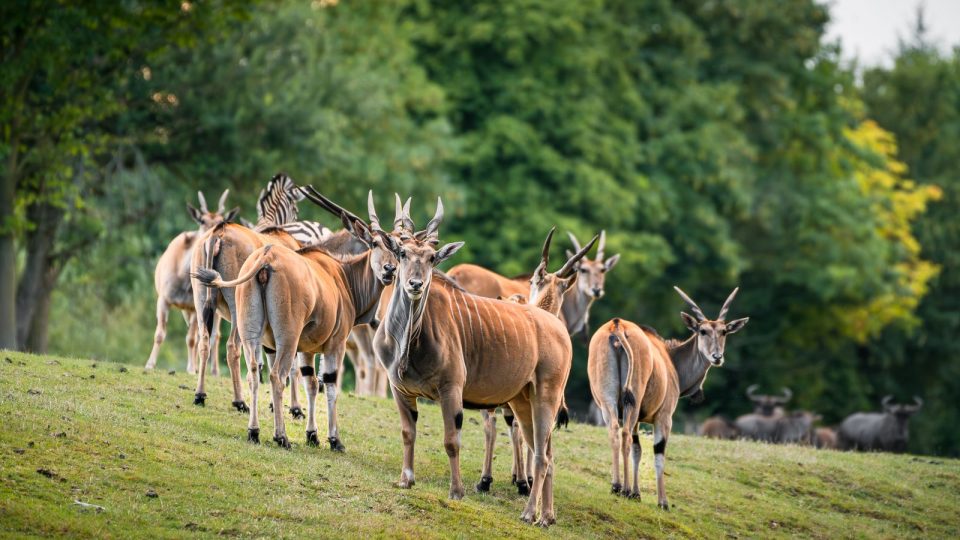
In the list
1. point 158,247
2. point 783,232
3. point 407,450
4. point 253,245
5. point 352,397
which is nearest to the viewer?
point 407,450

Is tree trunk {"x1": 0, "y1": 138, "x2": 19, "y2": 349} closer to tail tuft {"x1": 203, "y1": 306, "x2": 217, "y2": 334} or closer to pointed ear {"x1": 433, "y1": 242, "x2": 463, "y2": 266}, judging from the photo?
tail tuft {"x1": 203, "y1": 306, "x2": 217, "y2": 334}

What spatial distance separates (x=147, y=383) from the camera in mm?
17438

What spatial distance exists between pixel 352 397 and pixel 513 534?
7.33 m

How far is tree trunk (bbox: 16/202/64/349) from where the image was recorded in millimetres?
30969

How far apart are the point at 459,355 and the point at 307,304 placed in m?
1.97

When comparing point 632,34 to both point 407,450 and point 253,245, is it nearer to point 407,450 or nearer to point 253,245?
point 253,245

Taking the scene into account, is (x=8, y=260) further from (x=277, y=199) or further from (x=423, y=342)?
(x=423, y=342)

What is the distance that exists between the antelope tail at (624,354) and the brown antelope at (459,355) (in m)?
1.55

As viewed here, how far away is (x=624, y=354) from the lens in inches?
672

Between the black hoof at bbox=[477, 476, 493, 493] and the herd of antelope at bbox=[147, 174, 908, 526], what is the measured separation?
2 centimetres

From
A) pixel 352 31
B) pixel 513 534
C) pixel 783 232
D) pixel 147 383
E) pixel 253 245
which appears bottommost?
pixel 513 534

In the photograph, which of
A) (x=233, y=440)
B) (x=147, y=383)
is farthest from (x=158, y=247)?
(x=233, y=440)

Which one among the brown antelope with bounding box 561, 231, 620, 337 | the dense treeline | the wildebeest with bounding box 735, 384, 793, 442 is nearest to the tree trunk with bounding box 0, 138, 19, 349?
the dense treeline

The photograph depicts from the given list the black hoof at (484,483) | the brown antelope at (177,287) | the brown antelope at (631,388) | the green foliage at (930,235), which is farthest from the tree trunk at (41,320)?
the green foliage at (930,235)
